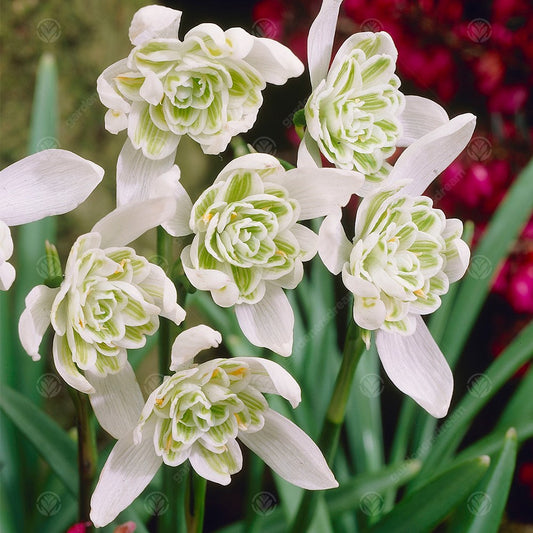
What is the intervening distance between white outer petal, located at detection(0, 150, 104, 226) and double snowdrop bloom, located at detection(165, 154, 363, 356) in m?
0.06

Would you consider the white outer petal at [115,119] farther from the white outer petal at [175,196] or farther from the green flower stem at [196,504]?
the green flower stem at [196,504]

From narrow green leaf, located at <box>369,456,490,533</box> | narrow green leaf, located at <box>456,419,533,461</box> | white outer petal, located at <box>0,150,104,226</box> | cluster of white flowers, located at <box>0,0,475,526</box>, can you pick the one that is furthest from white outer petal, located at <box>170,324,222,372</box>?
narrow green leaf, located at <box>456,419,533,461</box>

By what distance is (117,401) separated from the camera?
49 cm

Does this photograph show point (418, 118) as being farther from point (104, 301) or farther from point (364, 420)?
point (364, 420)

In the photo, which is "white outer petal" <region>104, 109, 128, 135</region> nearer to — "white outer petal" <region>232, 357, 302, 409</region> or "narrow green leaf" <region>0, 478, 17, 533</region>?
"white outer petal" <region>232, 357, 302, 409</region>

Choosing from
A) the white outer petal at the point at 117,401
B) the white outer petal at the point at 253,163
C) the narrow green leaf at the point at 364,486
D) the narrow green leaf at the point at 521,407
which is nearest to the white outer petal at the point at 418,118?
the white outer petal at the point at 253,163

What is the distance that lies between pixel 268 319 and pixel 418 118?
Answer: 0.18 meters

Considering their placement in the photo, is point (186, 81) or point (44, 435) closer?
point (186, 81)

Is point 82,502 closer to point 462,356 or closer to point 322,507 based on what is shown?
point 322,507

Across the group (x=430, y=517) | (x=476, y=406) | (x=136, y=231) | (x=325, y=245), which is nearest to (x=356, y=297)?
(x=325, y=245)

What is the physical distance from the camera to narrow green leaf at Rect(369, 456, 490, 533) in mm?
628

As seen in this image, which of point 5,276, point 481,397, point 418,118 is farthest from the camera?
point 481,397

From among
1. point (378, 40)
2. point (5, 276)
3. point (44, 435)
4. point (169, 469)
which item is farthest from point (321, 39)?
point (44, 435)

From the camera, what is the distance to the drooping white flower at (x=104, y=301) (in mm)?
432
